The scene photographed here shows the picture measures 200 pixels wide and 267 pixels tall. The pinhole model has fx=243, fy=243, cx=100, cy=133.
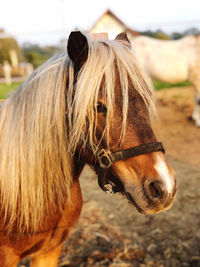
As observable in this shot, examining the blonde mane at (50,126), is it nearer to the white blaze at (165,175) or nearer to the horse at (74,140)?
the horse at (74,140)

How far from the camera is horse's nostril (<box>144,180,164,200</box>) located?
1.21m

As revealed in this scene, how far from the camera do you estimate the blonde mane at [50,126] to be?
130 cm

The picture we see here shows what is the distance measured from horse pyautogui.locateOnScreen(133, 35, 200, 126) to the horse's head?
567 cm

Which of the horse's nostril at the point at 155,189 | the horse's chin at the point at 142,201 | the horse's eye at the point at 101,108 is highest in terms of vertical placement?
the horse's eye at the point at 101,108

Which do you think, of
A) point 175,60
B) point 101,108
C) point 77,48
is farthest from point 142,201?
point 175,60

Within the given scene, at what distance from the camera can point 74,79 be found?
4.51 ft

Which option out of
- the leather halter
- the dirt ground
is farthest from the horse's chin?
the dirt ground

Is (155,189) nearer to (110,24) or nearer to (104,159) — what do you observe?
(104,159)

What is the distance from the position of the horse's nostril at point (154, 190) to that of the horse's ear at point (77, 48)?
2.42ft

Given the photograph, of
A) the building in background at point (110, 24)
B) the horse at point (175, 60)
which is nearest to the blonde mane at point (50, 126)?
the horse at point (175, 60)

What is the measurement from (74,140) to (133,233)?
7.22 ft

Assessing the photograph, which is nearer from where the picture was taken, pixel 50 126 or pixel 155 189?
pixel 155 189

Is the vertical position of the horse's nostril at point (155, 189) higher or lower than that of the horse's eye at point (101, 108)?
lower

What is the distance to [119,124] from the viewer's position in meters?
1.25
